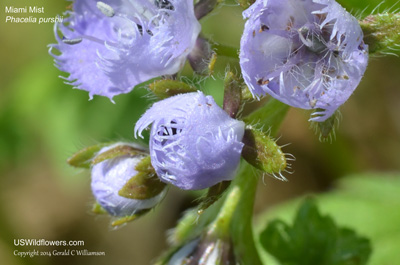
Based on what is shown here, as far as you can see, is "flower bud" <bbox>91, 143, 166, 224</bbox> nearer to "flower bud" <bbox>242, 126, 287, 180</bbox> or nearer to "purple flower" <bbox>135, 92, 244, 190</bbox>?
"purple flower" <bbox>135, 92, 244, 190</bbox>

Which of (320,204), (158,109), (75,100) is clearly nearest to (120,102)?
(75,100)

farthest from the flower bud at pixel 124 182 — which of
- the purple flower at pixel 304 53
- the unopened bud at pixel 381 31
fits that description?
the unopened bud at pixel 381 31

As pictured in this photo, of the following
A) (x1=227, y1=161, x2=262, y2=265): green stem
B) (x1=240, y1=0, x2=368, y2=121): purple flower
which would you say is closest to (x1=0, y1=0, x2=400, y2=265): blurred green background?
(x1=227, y1=161, x2=262, y2=265): green stem

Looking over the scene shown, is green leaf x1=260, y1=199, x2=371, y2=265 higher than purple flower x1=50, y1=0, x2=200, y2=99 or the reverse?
the reverse

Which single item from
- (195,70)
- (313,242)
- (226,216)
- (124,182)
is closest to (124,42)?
(195,70)

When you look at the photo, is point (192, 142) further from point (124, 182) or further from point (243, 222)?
point (243, 222)

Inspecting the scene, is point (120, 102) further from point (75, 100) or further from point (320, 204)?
point (320, 204)
